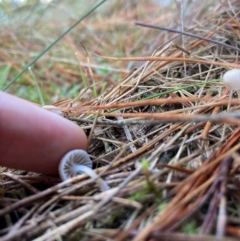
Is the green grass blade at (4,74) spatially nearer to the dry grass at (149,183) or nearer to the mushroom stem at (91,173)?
the dry grass at (149,183)

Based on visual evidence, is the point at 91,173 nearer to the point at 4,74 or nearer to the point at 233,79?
the point at 233,79

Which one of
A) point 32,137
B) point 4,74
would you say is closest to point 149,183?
point 32,137

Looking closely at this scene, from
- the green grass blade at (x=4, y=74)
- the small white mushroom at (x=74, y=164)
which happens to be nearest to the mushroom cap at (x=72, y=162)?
the small white mushroom at (x=74, y=164)

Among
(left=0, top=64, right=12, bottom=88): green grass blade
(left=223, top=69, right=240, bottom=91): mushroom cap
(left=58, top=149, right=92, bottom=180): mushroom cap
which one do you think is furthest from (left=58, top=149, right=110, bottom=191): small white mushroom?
(left=0, top=64, right=12, bottom=88): green grass blade

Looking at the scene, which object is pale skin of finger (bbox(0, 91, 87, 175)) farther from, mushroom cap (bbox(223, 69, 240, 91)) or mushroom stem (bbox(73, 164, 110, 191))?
mushroom cap (bbox(223, 69, 240, 91))

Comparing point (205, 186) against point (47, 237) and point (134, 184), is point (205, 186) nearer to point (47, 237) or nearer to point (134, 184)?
point (134, 184)

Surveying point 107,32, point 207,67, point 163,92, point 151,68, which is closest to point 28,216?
point 163,92
